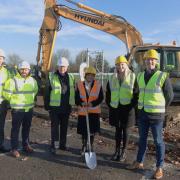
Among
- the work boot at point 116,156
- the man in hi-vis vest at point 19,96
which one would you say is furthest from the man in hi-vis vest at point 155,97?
the man in hi-vis vest at point 19,96

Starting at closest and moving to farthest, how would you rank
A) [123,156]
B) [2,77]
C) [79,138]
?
[123,156] < [2,77] < [79,138]

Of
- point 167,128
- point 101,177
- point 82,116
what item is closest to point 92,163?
point 101,177

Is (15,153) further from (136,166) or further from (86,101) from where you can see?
(136,166)

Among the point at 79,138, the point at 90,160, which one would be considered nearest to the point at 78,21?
the point at 79,138

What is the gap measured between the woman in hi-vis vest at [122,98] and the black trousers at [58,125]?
1171 mm

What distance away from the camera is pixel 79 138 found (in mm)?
9500

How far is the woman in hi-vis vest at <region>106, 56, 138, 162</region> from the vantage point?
7.21 m

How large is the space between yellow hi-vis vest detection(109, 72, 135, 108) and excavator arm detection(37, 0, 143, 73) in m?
8.87

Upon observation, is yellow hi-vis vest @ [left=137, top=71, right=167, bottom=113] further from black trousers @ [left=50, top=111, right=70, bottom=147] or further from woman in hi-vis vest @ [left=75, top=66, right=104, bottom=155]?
black trousers @ [left=50, top=111, right=70, bottom=147]

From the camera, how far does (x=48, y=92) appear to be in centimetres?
786

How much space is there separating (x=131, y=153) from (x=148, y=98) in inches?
75.8

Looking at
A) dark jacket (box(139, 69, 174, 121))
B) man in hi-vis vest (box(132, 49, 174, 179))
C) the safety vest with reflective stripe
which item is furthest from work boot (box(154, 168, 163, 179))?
the safety vest with reflective stripe

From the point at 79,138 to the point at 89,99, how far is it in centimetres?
216

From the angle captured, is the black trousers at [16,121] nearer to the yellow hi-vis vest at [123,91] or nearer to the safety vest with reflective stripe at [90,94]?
the safety vest with reflective stripe at [90,94]
